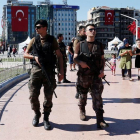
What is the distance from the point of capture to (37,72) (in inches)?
188

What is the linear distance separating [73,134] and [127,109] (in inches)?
Result: 79.4

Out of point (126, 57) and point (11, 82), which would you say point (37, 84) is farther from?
point (126, 57)

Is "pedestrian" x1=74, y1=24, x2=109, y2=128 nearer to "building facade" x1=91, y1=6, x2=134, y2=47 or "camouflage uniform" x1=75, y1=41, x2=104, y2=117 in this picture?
"camouflage uniform" x1=75, y1=41, x2=104, y2=117

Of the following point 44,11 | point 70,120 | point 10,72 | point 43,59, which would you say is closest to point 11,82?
point 10,72

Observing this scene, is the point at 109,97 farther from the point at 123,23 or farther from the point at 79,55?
the point at 123,23

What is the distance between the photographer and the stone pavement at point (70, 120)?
4.51 meters

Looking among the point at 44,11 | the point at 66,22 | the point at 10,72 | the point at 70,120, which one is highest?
the point at 44,11

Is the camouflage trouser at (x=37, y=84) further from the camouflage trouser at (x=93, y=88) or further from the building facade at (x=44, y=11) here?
the building facade at (x=44, y=11)

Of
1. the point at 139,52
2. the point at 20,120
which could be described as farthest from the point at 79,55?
the point at 139,52

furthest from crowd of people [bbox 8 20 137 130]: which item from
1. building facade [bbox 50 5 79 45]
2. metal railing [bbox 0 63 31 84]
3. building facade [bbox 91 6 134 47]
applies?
building facade [bbox 50 5 79 45]

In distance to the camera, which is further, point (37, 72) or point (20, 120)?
point (20, 120)

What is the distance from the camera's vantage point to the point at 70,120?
5383 millimetres

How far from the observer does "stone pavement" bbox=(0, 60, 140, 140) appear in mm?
4512

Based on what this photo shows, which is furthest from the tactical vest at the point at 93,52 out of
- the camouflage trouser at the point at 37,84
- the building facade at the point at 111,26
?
the building facade at the point at 111,26
